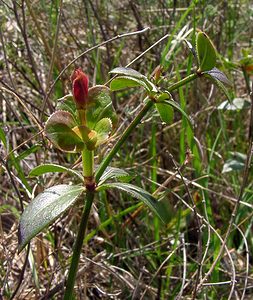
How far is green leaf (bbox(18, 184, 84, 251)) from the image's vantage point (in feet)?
2.53

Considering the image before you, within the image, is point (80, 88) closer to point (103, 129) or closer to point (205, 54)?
point (103, 129)

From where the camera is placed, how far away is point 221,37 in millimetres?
2008

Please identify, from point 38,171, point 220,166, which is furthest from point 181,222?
point 38,171

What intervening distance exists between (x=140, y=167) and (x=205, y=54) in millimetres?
903

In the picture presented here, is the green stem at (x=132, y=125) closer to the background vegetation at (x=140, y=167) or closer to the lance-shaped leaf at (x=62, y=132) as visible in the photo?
the lance-shaped leaf at (x=62, y=132)

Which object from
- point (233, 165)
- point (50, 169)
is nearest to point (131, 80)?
point (50, 169)

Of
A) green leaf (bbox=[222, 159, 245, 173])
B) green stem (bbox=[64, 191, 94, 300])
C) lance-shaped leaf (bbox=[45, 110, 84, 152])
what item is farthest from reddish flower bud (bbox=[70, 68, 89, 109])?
green leaf (bbox=[222, 159, 245, 173])

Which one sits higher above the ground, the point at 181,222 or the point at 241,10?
the point at 241,10

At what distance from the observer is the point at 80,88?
811mm

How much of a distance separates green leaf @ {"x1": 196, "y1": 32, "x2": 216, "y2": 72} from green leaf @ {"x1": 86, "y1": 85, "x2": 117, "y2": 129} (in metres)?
0.15

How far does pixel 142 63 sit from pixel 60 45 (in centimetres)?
28

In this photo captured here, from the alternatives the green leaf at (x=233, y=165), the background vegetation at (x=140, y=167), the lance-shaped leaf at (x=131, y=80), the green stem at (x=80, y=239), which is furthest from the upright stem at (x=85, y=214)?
the green leaf at (x=233, y=165)

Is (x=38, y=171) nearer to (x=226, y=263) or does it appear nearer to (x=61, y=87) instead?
(x=226, y=263)

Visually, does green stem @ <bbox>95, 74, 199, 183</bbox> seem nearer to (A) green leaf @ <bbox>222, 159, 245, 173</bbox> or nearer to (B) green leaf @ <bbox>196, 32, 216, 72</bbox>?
(B) green leaf @ <bbox>196, 32, 216, 72</bbox>
